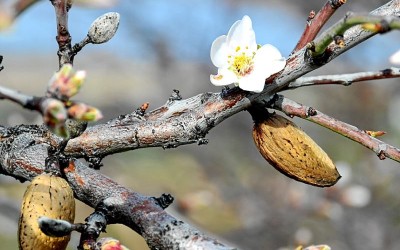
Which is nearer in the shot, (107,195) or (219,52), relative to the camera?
(107,195)

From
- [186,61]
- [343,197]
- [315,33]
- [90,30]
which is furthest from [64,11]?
[186,61]

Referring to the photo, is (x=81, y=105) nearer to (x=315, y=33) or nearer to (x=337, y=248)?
(x=315, y=33)

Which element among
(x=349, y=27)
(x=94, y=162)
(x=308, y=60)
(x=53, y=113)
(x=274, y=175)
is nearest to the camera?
(x=53, y=113)

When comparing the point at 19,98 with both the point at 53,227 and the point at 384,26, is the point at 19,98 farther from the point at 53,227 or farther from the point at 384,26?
the point at 384,26

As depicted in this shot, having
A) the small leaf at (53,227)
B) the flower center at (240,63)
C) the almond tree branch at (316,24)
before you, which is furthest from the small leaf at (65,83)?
the almond tree branch at (316,24)

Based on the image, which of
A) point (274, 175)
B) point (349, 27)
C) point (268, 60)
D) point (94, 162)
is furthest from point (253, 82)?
point (274, 175)

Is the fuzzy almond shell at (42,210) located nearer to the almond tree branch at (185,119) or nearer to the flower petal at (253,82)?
the almond tree branch at (185,119)
